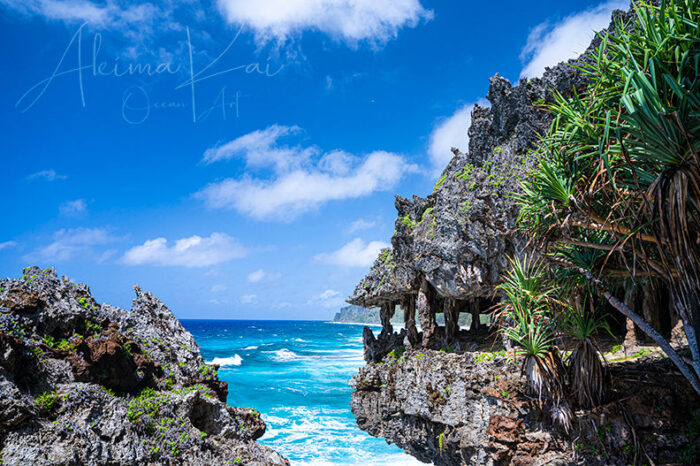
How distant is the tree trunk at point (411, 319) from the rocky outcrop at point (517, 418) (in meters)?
1.78

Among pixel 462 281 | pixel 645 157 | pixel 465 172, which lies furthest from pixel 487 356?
pixel 645 157

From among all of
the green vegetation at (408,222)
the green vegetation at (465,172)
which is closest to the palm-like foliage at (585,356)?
the green vegetation at (465,172)

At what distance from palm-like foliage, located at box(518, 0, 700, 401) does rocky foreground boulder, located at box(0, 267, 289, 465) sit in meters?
5.97

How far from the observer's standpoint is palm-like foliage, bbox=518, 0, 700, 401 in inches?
209

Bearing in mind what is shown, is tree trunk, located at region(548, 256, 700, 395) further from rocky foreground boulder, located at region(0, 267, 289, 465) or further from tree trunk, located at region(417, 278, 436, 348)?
tree trunk, located at region(417, 278, 436, 348)

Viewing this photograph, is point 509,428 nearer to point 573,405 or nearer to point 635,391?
point 573,405

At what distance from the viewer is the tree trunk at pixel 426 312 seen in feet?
56.8

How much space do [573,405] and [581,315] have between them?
2.43 meters

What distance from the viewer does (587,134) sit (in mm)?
6867

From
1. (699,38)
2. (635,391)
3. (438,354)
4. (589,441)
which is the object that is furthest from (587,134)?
(438,354)

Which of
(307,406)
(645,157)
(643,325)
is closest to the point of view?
(645,157)

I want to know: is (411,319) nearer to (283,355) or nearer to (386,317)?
(386,317)

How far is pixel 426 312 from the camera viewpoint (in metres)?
17.3

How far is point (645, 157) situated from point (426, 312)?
40.8ft
